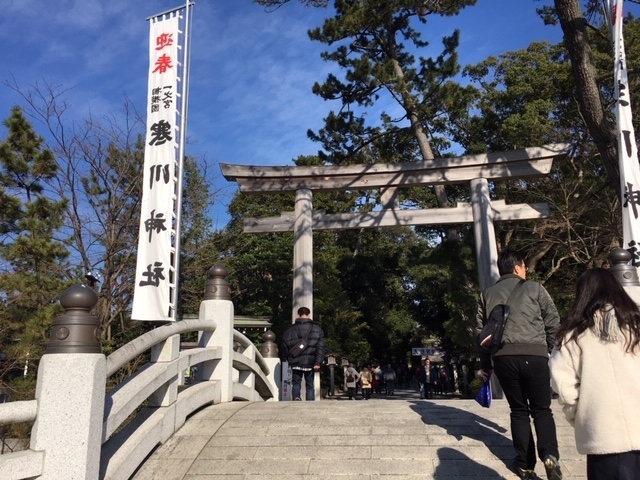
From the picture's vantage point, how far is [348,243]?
2853 centimetres

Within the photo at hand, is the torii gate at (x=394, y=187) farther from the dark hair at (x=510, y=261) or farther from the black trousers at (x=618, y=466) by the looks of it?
the black trousers at (x=618, y=466)

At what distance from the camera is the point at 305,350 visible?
7.14 metres

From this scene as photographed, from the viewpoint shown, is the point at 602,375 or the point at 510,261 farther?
the point at 510,261

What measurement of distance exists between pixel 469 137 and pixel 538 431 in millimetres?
15635

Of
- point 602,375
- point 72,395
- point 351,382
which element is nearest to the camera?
point 602,375

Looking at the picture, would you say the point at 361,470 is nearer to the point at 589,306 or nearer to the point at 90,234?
the point at 589,306

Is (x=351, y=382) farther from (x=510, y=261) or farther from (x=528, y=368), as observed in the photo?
(x=528, y=368)

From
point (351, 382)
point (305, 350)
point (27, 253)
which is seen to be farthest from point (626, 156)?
point (351, 382)

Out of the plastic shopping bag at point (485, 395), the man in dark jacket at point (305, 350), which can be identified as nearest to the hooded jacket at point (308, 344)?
the man in dark jacket at point (305, 350)

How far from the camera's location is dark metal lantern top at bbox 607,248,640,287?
6055 millimetres

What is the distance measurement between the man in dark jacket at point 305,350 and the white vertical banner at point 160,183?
1752mm

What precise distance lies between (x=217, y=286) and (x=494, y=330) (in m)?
3.47

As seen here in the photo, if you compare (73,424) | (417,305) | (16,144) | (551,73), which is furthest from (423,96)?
(417,305)

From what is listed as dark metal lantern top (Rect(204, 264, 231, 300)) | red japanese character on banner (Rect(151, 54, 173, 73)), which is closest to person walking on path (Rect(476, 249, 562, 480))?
dark metal lantern top (Rect(204, 264, 231, 300))
